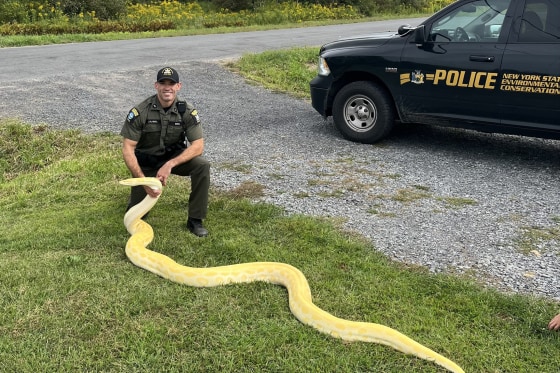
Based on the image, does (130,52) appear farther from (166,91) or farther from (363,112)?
(166,91)

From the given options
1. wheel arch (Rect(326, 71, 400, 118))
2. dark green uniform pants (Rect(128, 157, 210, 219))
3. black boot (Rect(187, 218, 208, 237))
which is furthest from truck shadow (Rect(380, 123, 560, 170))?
black boot (Rect(187, 218, 208, 237))

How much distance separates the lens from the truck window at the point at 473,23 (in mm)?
6582

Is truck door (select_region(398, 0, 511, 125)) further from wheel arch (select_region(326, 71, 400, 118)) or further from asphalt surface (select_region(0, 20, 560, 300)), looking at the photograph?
asphalt surface (select_region(0, 20, 560, 300))

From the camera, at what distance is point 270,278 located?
4.00m

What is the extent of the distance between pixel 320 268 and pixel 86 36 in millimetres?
17223

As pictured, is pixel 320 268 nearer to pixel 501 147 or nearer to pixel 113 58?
pixel 501 147

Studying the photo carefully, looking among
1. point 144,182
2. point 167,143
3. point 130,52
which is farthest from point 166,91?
point 130,52

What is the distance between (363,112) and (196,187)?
345cm

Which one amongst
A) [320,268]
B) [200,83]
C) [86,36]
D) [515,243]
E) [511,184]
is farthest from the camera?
[86,36]

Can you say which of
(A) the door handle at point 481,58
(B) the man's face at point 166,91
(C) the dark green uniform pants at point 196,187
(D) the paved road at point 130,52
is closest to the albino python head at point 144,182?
(C) the dark green uniform pants at point 196,187

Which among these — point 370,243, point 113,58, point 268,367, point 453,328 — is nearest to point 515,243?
point 370,243

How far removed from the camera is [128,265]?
165 inches

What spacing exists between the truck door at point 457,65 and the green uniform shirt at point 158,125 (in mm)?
3398

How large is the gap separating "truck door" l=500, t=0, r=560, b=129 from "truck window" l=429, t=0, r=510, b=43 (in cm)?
24
